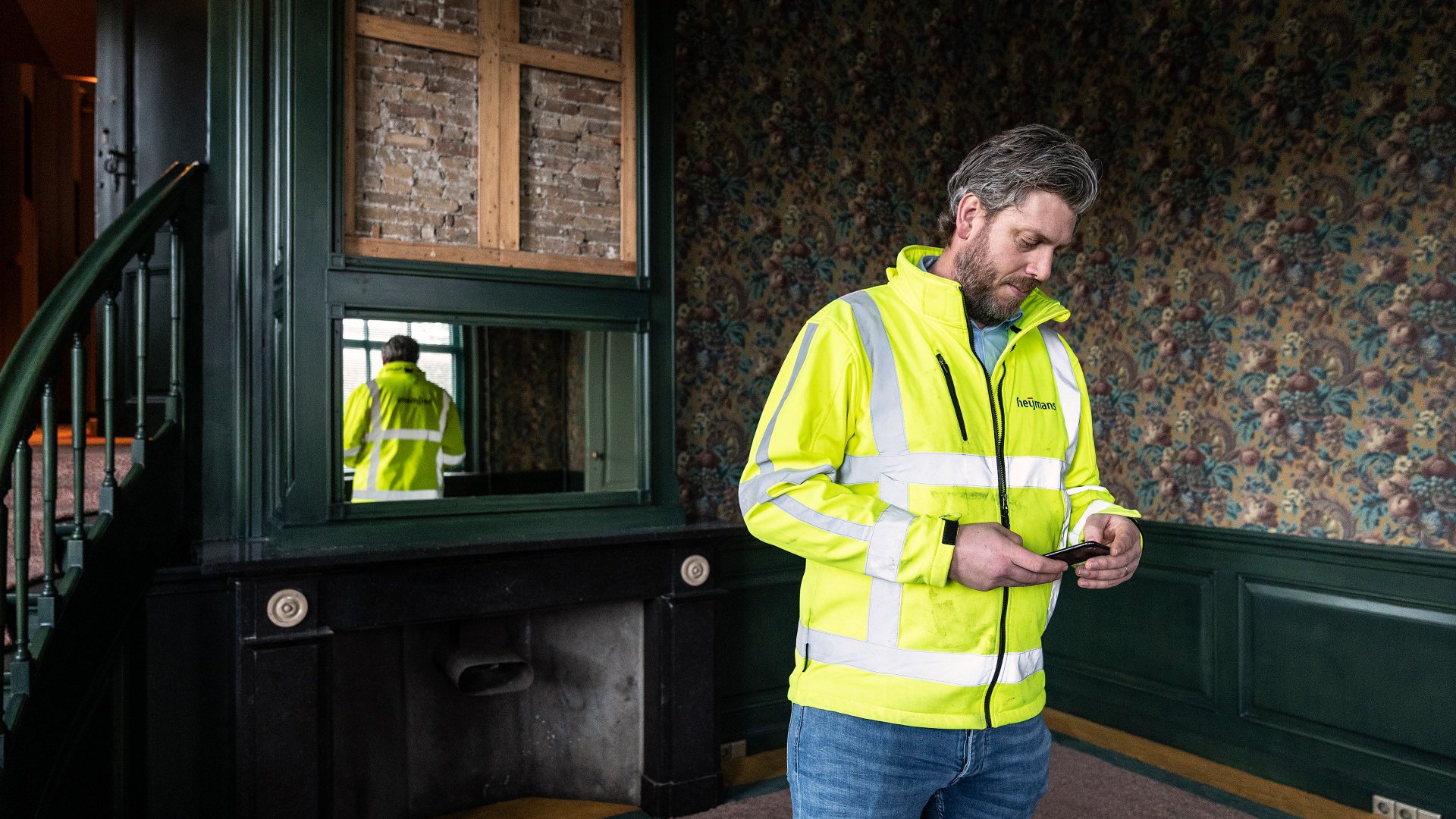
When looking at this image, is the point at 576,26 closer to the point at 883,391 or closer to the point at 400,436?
the point at 400,436

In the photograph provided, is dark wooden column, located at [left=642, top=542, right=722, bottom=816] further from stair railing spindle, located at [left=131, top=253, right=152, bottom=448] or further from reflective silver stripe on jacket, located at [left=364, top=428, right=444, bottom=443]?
stair railing spindle, located at [left=131, top=253, right=152, bottom=448]

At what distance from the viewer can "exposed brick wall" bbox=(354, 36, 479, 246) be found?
278cm

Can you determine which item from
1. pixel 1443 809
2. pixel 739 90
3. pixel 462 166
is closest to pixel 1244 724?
pixel 1443 809

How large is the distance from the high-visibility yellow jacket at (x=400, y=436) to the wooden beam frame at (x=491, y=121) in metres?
0.39

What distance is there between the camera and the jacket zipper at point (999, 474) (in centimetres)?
130

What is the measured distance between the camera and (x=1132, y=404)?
163 inches

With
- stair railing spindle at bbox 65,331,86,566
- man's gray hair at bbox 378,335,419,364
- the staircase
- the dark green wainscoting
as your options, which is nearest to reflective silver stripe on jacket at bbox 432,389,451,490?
man's gray hair at bbox 378,335,419,364

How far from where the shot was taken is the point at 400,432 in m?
2.89

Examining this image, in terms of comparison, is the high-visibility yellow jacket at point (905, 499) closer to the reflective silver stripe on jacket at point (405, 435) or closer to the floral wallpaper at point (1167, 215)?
the reflective silver stripe on jacket at point (405, 435)

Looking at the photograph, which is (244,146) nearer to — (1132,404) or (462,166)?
(462,166)

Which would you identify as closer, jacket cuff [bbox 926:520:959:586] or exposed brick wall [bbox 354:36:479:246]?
jacket cuff [bbox 926:520:959:586]

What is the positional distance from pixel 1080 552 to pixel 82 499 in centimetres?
226

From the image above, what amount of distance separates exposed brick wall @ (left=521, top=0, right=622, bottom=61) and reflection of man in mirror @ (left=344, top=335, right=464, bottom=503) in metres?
1.06

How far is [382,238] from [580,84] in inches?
32.4
